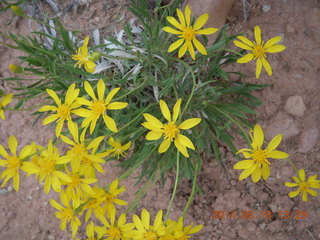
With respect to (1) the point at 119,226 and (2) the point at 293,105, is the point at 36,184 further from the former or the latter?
(2) the point at 293,105

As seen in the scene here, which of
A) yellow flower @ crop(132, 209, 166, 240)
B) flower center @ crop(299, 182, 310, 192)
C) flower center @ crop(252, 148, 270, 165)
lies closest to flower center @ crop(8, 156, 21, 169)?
yellow flower @ crop(132, 209, 166, 240)

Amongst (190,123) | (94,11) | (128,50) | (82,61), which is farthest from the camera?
(94,11)

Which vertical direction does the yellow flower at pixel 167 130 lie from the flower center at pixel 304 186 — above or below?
above

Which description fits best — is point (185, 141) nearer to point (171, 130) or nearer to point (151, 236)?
point (171, 130)

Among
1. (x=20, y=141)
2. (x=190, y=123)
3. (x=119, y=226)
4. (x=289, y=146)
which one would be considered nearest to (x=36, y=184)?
(x=20, y=141)

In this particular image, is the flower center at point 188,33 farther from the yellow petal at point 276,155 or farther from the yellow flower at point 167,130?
the yellow petal at point 276,155
